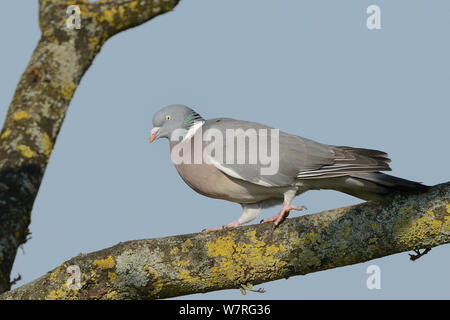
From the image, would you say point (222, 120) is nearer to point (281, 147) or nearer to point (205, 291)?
point (281, 147)

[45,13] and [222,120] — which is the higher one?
[45,13]

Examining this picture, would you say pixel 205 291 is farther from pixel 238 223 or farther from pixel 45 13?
pixel 45 13

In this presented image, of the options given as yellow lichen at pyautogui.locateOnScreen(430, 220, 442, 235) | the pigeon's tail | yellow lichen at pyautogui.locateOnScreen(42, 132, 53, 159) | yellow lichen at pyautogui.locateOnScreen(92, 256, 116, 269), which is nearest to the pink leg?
the pigeon's tail

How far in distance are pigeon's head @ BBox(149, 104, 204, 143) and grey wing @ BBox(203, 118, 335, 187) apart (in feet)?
1.19

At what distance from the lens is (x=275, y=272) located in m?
4.36

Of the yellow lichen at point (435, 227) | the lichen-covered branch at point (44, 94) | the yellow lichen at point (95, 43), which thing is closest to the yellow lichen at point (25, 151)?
the lichen-covered branch at point (44, 94)

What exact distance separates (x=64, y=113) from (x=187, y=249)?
132 cm

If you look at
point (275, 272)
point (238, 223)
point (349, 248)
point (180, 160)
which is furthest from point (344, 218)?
point (180, 160)

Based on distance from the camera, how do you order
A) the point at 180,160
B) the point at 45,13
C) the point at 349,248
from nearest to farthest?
1. the point at 349,248
2. the point at 45,13
3. the point at 180,160

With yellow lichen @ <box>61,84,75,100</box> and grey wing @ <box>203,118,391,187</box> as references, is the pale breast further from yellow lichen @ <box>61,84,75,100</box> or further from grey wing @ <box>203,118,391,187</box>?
yellow lichen @ <box>61,84,75,100</box>

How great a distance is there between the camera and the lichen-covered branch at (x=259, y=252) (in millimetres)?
4227
